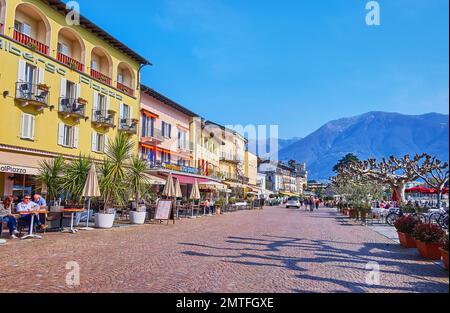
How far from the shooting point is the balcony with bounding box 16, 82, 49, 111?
2175 cm

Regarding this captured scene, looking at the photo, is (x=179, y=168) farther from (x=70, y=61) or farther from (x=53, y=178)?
(x=53, y=178)

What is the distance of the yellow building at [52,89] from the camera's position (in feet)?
69.3

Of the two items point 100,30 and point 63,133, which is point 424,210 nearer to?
point 63,133

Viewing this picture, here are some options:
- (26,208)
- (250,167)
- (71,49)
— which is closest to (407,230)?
(26,208)

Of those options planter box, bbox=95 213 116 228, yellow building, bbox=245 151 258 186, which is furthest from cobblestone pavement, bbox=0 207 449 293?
yellow building, bbox=245 151 258 186

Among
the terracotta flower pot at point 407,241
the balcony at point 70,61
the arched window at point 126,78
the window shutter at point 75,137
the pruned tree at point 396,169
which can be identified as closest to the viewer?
the terracotta flower pot at point 407,241

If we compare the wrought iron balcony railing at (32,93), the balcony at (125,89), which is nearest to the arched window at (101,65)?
the balcony at (125,89)

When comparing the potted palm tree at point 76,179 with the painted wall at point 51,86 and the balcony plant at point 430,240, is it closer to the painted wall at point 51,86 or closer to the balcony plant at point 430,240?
the painted wall at point 51,86

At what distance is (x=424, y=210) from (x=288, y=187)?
3872 inches

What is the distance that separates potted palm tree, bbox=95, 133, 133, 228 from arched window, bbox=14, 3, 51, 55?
392 inches

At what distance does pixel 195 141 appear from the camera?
46500mm

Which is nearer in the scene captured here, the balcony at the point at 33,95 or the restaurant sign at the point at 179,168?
the balcony at the point at 33,95

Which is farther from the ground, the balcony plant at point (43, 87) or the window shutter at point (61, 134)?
the balcony plant at point (43, 87)

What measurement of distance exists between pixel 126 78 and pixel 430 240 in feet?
94.8
